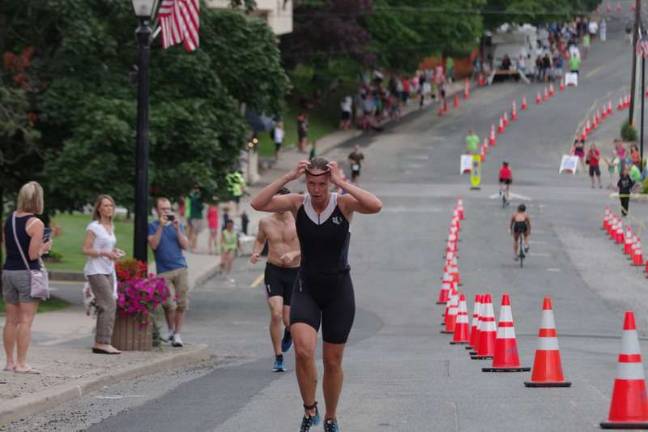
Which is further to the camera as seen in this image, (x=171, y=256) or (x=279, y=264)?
(x=171, y=256)

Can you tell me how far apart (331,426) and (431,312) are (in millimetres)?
18053

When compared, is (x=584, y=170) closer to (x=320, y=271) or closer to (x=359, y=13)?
(x=359, y=13)

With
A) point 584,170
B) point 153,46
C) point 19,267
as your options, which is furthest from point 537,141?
point 19,267

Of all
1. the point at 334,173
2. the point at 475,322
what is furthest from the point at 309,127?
the point at 334,173

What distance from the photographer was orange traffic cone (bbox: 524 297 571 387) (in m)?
13.6

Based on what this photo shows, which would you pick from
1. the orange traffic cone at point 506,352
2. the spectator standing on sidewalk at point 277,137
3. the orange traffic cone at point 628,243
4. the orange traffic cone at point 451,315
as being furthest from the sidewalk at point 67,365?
the spectator standing on sidewalk at point 277,137

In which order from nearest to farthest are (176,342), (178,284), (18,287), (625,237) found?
(18,287), (176,342), (178,284), (625,237)

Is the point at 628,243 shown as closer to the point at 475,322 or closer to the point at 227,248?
the point at 227,248

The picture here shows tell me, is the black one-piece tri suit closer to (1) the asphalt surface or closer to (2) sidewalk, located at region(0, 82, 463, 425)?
(1) the asphalt surface

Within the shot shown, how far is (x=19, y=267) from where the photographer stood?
1530cm

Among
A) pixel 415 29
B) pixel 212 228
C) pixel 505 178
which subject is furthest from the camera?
pixel 415 29

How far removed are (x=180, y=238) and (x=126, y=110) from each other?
867 cm

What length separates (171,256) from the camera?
19828mm

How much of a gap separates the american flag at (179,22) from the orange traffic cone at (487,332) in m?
8.83
